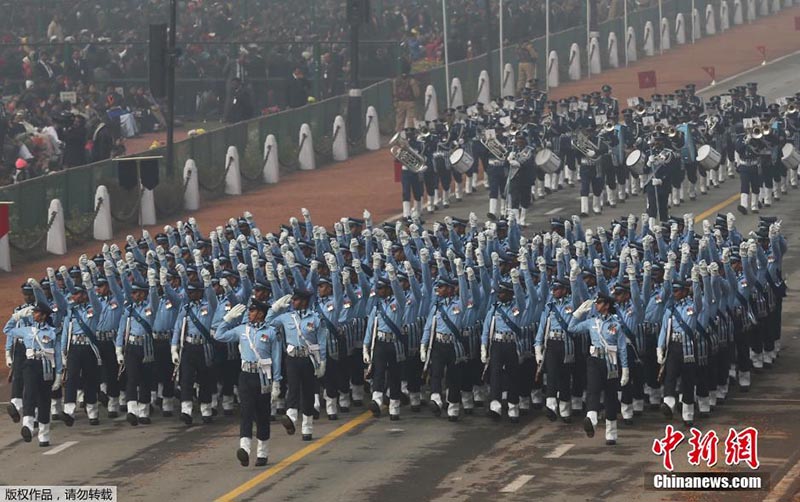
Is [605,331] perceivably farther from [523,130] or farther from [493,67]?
[493,67]

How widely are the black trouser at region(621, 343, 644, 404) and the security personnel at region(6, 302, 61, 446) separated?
7053 mm

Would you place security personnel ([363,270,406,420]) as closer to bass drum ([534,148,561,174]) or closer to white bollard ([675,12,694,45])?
bass drum ([534,148,561,174])

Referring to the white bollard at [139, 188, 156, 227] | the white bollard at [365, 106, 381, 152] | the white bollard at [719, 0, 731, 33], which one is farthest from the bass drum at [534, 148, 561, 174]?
the white bollard at [719, 0, 731, 33]

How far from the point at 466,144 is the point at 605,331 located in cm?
1742

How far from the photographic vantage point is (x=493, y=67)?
60.4 metres

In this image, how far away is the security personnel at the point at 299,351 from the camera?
25.4m

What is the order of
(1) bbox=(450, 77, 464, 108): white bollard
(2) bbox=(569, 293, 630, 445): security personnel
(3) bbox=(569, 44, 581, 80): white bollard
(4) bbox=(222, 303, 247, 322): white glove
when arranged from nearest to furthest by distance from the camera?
(4) bbox=(222, 303, 247, 322): white glove
(2) bbox=(569, 293, 630, 445): security personnel
(1) bbox=(450, 77, 464, 108): white bollard
(3) bbox=(569, 44, 581, 80): white bollard

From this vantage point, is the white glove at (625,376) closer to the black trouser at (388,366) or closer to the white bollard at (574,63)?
the black trouser at (388,366)

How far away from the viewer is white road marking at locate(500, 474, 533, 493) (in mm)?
23125

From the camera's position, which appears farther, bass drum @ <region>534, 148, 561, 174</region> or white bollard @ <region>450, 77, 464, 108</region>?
white bollard @ <region>450, 77, 464, 108</region>

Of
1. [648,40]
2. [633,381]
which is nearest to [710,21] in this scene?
[648,40]

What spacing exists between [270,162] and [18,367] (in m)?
22.3

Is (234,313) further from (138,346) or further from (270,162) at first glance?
(270,162)

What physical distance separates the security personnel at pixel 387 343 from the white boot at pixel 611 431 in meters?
3.08
